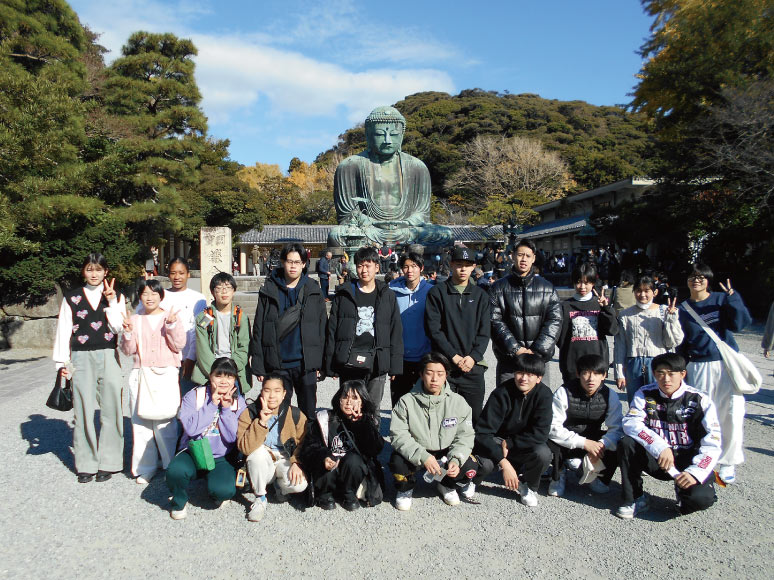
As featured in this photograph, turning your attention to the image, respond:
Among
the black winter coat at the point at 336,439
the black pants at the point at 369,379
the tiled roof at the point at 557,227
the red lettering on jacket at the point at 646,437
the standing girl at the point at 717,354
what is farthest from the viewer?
the tiled roof at the point at 557,227

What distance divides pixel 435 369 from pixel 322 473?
839mm

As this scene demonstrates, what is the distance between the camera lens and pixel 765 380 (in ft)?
19.8

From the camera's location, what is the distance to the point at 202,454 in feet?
10.0

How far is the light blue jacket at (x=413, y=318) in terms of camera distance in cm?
376

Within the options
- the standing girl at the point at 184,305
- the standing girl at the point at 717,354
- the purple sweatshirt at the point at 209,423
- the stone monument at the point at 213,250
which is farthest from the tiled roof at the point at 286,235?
the purple sweatshirt at the point at 209,423

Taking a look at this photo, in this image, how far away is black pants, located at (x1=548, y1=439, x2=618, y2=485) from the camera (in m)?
3.19

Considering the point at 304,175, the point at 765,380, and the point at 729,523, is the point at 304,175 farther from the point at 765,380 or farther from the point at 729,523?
the point at 729,523

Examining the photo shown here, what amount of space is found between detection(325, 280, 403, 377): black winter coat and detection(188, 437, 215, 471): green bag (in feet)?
2.79

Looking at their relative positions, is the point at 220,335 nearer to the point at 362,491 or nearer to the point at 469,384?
the point at 362,491

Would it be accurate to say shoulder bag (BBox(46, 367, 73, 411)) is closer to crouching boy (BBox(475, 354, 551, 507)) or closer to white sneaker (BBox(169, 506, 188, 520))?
white sneaker (BBox(169, 506, 188, 520))

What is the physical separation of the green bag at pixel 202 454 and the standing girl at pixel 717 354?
292 centimetres

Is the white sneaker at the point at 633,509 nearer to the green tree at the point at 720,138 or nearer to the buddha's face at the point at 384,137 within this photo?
the green tree at the point at 720,138

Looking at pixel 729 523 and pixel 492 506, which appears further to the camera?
pixel 492 506

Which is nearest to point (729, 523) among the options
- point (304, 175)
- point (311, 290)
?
point (311, 290)
